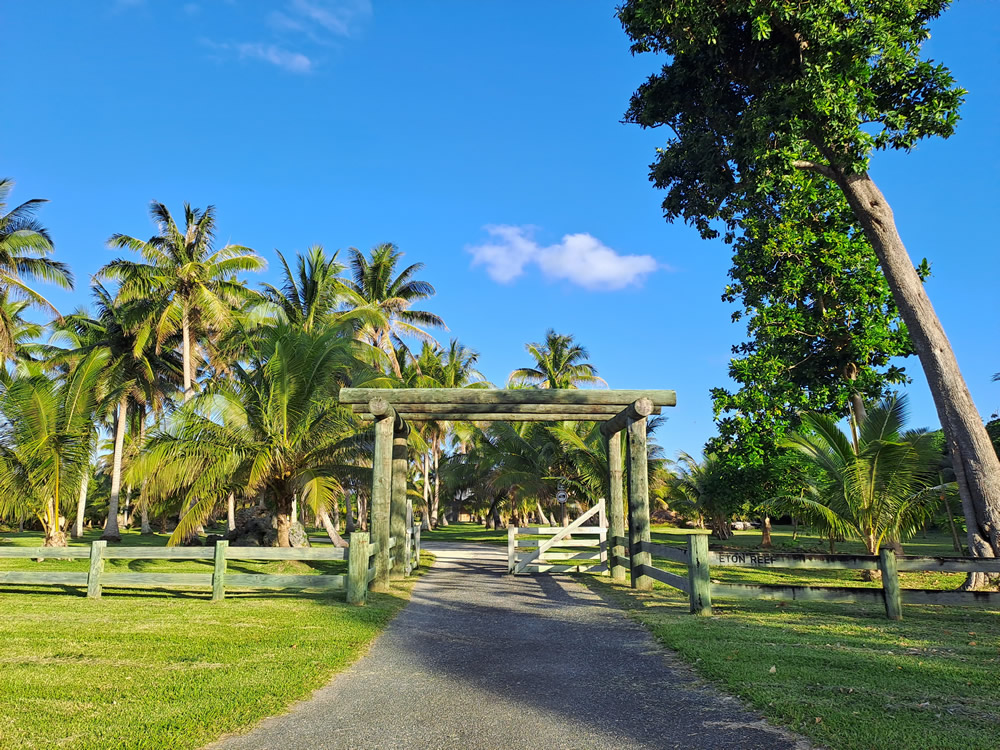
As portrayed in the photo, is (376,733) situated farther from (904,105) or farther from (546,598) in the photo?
(904,105)

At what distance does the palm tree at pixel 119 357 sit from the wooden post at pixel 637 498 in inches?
842

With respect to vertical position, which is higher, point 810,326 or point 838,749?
point 810,326

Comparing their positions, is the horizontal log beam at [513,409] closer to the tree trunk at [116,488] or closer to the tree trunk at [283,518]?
the tree trunk at [283,518]

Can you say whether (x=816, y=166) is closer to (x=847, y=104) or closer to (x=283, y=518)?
(x=847, y=104)

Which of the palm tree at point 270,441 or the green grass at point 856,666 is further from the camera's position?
the palm tree at point 270,441

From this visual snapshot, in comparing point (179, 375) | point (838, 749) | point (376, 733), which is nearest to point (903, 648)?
point (838, 749)

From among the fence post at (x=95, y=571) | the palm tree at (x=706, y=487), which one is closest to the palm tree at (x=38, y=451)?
the fence post at (x=95, y=571)

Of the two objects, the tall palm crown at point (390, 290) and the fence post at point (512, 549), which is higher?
the tall palm crown at point (390, 290)

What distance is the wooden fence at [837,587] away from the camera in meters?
7.53

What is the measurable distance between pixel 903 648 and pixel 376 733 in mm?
5119

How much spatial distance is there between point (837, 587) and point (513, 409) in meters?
6.40

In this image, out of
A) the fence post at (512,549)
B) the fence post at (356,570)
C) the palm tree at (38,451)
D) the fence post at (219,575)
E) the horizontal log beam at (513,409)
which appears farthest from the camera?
the palm tree at (38,451)

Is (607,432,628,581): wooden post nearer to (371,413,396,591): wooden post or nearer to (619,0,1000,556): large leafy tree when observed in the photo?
(371,413,396,591): wooden post

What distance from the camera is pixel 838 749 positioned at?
348cm
